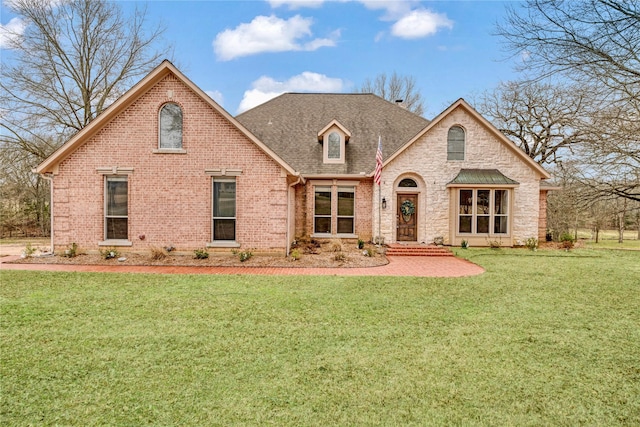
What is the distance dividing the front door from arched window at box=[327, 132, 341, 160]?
3439 mm

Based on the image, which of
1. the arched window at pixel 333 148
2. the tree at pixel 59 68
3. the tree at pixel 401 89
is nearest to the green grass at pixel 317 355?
the arched window at pixel 333 148

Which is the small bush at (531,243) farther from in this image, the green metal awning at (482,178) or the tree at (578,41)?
the tree at (578,41)

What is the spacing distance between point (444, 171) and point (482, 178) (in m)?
1.55

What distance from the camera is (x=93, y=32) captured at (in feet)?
70.8

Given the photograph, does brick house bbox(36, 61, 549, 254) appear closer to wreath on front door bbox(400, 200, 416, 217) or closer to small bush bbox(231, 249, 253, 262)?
wreath on front door bbox(400, 200, 416, 217)

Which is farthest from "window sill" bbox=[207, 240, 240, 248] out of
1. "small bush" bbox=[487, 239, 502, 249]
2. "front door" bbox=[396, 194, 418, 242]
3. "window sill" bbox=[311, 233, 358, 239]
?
"small bush" bbox=[487, 239, 502, 249]

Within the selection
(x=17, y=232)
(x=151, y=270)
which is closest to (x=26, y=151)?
(x=17, y=232)

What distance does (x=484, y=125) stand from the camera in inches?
585

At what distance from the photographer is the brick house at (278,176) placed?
38.7ft

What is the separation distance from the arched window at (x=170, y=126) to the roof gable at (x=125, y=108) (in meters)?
0.87

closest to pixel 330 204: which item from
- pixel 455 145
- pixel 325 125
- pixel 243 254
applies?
pixel 325 125

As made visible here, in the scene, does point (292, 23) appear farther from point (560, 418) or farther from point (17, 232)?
point (17, 232)

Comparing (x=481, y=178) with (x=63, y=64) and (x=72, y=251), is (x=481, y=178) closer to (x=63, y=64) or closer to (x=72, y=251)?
(x=72, y=251)

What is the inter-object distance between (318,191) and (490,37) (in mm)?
10232
